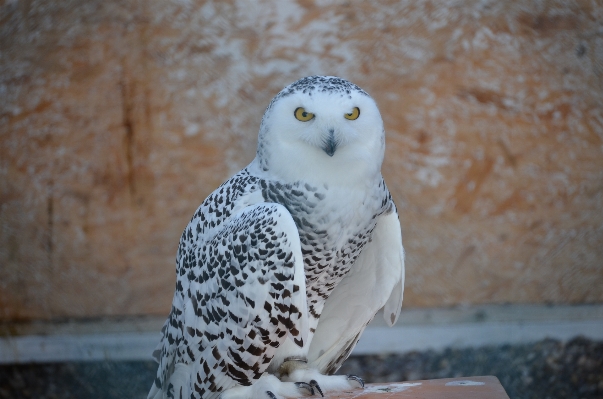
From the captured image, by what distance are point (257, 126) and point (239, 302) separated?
4.83 feet

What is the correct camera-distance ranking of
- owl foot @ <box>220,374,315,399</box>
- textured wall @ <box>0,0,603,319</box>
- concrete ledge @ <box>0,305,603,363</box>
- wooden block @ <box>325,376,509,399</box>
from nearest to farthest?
1. owl foot @ <box>220,374,315,399</box>
2. wooden block @ <box>325,376,509,399</box>
3. textured wall @ <box>0,0,603,319</box>
4. concrete ledge @ <box>0,305,603,363</box>

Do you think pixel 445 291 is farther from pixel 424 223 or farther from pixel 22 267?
pixel 22 267

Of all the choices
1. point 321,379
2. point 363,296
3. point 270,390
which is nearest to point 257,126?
point 363,296

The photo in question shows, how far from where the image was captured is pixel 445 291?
3.08m

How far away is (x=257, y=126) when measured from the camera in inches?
116

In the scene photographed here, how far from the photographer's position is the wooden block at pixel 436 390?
178 cm

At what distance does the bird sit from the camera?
5.01 feet

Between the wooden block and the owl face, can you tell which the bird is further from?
the wooden block

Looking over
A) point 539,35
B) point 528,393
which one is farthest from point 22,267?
point 539,35

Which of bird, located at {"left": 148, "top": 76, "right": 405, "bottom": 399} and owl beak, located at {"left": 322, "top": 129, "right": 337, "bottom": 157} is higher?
owl beak, located at {"left": 322, "top": 129, "right": 337, "bottom": 157}

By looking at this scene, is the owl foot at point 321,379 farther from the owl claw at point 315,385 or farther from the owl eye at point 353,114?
the owl eye at point 353,114

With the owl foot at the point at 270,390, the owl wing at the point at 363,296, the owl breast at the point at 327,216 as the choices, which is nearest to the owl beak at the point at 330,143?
the owl breast at the point at 327,216

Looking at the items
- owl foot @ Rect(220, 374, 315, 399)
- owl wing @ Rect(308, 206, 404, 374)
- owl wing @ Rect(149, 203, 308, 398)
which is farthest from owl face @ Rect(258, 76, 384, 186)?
owl foot @ Rect(220, 374, 315, 399)

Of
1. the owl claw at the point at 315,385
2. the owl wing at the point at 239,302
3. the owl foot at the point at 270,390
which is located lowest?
the owl claw at the point at 315,385
